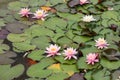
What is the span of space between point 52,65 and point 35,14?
560mm

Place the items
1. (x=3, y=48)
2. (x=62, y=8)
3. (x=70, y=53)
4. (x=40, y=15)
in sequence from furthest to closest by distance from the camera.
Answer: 1. (x=62, y=8)
2. (x=40, y=15)
3. (x=3, y=48)
4. (x=70, y=53)

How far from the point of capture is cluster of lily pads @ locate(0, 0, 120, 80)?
1.75 metres

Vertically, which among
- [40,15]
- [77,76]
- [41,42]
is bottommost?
[77,76]

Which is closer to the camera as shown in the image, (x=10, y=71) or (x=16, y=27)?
(x=10, y=71)

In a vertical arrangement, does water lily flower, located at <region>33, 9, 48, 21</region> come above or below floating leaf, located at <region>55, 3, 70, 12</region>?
below

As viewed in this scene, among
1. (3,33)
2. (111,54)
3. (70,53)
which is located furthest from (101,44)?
(3,33)

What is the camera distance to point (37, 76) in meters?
1.72

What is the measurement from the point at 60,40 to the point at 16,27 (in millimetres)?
351

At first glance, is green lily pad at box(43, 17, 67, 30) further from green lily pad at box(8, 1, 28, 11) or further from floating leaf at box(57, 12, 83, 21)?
green lily pad at box(8, 1, 28, 11)

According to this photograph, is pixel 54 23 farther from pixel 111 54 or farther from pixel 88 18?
pixel 111 54

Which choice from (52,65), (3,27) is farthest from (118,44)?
(3,27)

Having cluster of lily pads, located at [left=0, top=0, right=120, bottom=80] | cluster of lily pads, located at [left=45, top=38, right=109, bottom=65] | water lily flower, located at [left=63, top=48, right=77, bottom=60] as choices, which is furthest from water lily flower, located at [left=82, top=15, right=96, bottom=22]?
water lily flower, located at [left=63, top=48, right=77, bottom=60]

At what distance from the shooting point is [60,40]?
6.49 feet

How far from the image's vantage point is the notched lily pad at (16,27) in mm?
2098
